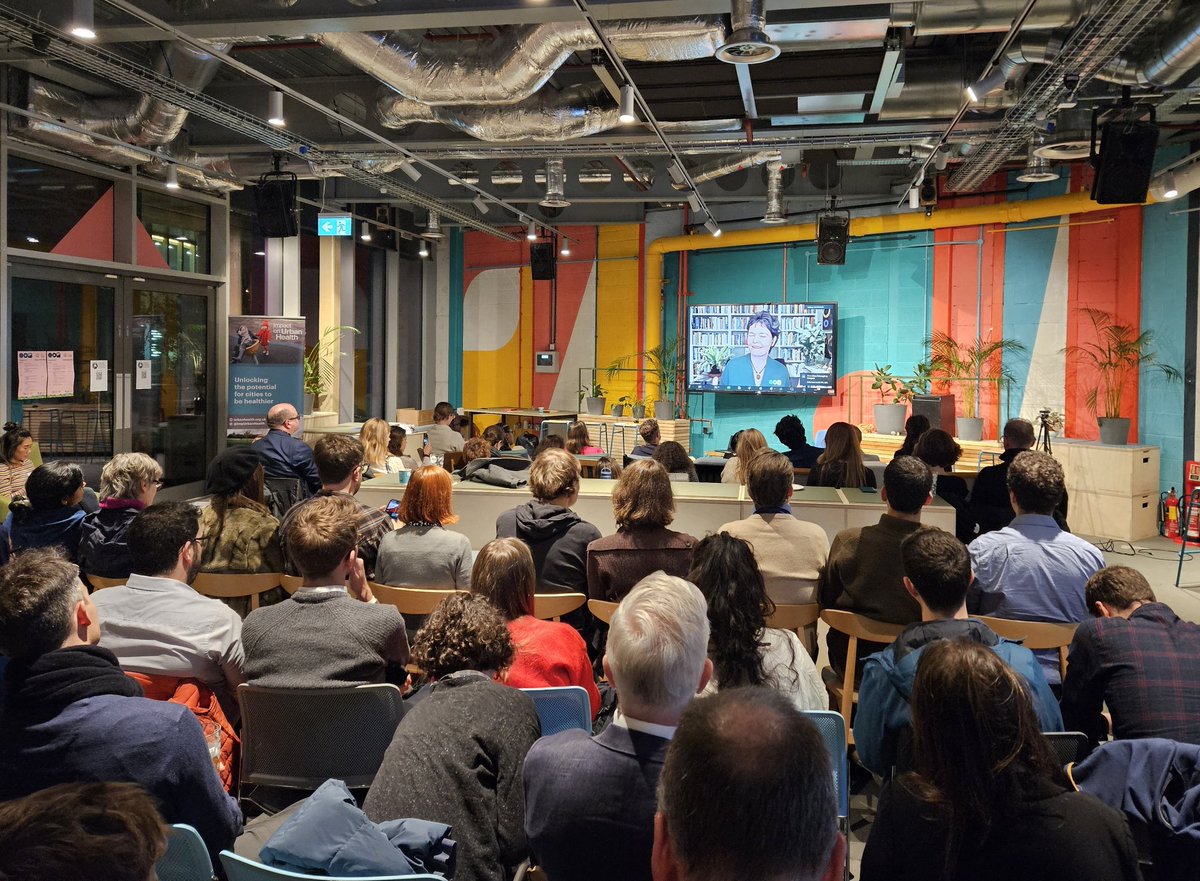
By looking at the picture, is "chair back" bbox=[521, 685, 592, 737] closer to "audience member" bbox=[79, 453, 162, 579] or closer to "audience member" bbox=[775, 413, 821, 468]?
"audience member" bbox=[79, 453, 162, 579]

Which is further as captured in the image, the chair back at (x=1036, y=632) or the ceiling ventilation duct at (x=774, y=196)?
the ceiling ventilation duct at (x=774, y=196)

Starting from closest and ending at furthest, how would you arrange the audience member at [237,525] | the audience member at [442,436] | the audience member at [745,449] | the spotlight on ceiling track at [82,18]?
the audience member at [237,525]
the spotlight on ceiling track at [82,18]
the audience member at [745,449]
the audience member at [442,436]

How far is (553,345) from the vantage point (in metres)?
14.1

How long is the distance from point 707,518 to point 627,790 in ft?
11.7

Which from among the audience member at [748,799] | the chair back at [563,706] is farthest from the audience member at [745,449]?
the audience member at [748,799]

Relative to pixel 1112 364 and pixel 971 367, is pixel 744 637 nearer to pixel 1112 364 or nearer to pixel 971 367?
pixel 1112 364

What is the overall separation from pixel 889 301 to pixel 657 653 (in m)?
10.6

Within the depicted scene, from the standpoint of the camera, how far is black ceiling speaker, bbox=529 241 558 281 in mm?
12438

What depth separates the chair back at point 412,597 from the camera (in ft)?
11.2

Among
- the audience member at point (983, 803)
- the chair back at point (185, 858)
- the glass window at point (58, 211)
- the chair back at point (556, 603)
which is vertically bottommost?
the chair back at point (185, 858)

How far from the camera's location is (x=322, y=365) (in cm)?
1164

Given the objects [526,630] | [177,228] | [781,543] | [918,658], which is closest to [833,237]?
[177,228]

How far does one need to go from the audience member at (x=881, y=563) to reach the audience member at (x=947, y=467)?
6.29 feet

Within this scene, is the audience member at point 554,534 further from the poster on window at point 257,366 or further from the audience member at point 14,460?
the poster on window at point 257,366
